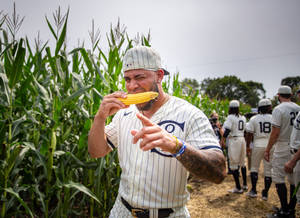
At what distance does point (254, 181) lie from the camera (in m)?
5.11

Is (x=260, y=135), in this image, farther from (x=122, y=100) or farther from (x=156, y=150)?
(x=122, y=100)

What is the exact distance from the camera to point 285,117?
3.94 metres

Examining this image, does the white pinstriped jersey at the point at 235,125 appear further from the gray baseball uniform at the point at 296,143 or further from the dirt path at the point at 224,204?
the gray baseball uniform at the point at 296,143

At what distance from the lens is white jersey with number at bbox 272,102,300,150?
3.93 meters

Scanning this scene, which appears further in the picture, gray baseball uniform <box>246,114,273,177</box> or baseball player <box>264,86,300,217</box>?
gray baseball uniform <box>246,114,273,177</box>

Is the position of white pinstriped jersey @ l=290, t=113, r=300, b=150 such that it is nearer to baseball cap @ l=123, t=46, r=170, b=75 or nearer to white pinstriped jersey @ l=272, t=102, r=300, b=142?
white pinstriped jersey @ l=272, t=102, r=300, b=142

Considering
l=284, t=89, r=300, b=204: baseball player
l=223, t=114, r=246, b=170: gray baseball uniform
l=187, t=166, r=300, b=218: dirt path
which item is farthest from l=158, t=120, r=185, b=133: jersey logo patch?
l=223, t=114, r=246, b=170: gray baseball uniform

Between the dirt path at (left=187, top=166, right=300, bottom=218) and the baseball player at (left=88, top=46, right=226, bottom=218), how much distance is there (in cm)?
318

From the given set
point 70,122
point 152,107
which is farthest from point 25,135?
point 152,107

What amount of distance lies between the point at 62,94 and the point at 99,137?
1044 millimetres

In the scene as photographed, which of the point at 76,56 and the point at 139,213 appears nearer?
the point at 139,213

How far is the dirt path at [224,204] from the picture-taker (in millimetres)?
4229

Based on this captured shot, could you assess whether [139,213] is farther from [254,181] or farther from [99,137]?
[254,181]

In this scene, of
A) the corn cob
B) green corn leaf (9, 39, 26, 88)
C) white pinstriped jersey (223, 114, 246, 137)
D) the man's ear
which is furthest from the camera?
white pinstriped jersey (223, 114, 246, 137)
